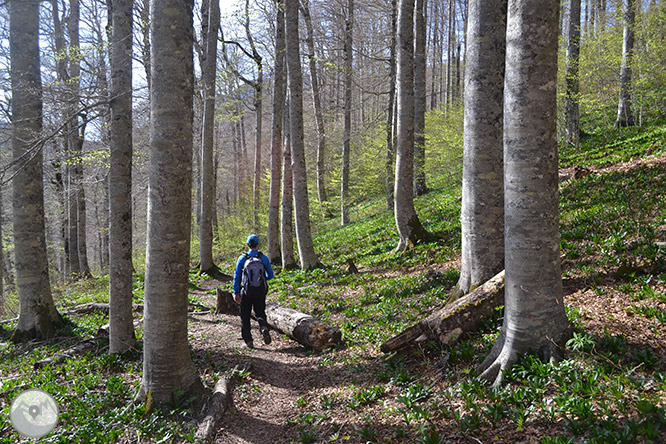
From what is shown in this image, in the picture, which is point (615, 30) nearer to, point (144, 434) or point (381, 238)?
point (381, 238)

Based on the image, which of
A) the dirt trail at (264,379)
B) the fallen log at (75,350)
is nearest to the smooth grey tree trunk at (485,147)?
the dirt trail at (264,379)

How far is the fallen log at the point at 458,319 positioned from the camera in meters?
4.98

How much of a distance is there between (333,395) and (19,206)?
732 cm

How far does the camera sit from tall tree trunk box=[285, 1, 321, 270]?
11.3 metres

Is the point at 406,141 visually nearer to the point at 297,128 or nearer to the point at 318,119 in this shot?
the point at 297,128

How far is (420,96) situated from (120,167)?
14.5 metres

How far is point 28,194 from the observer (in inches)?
297

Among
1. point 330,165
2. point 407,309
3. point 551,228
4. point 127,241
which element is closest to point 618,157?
point 407,309

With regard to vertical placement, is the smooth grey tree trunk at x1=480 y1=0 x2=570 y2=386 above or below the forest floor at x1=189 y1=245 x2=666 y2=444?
above

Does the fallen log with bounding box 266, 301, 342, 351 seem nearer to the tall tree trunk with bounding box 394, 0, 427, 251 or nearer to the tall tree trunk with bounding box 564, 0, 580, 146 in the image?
the tall tree trunk with bounding box 394, 0, 427, 251

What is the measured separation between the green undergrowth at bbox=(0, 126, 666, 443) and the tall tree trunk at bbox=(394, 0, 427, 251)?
90 centimetres

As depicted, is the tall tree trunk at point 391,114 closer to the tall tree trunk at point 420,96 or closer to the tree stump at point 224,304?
the tall tree trunk at point 420,96

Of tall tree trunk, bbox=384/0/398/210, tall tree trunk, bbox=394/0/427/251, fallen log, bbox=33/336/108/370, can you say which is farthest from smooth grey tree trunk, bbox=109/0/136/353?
tall tree trunk, bbox=384/0/398/210

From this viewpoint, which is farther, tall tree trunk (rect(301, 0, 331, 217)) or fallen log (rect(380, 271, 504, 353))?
tall tree trunk (rect(301, 0, 331, 217))
